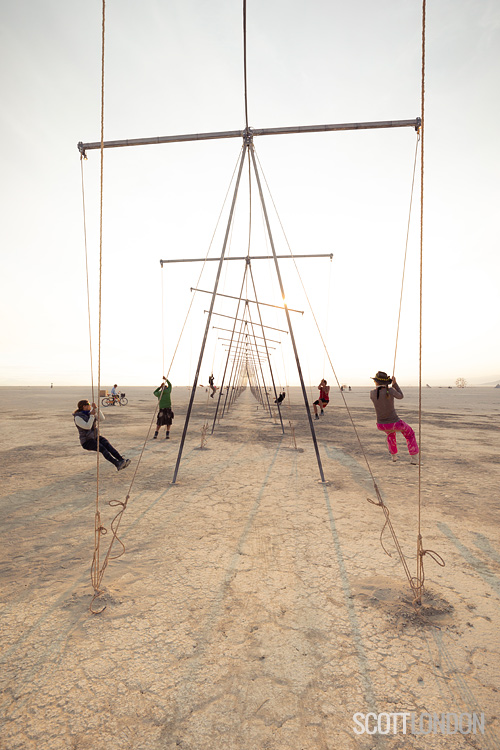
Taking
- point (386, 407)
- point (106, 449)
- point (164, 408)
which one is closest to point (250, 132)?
point (386, 407)

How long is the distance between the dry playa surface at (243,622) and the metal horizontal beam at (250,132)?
18.8 ft

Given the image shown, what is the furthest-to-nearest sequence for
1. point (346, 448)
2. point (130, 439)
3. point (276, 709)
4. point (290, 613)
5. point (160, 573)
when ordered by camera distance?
point (130, 439), point (346, 448), point (160, 573), point (290, 613), point (276, 709)

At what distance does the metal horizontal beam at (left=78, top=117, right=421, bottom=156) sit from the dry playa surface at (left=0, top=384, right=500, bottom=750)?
5.73 meters

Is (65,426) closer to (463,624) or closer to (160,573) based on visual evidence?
(160,573)

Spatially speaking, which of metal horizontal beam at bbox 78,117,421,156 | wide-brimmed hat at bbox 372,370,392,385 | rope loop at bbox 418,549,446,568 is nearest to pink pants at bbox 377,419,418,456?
wide-brimmed hat at bbox 372,370,392,385

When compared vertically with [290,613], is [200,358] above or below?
above

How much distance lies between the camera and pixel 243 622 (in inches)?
116

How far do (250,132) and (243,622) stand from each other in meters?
7.18

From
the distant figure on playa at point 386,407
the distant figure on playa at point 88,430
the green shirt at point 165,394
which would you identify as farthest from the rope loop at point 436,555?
the green shirt at point 165,394

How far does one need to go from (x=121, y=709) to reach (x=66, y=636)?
88 centimetres

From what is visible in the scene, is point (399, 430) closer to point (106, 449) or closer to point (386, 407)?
point (386, 407)

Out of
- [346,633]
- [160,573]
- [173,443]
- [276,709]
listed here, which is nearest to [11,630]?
[160,573]

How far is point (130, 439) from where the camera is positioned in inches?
475

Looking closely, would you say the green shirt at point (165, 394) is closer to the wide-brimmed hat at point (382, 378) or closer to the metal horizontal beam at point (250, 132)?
the wide-brimmed hat at point (382, 378)
